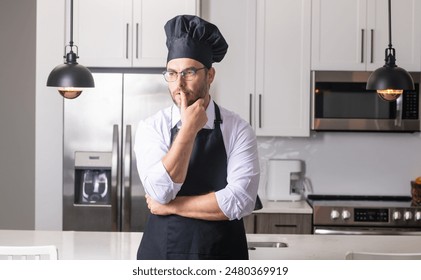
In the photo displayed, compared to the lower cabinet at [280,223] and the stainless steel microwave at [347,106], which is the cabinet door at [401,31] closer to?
the stainless steel microwave at [347,106]

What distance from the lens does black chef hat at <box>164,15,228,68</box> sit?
1243mm

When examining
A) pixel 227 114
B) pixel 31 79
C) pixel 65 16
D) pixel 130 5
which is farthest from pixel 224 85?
pixel 227 114

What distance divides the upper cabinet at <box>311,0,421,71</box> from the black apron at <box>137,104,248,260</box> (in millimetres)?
1977


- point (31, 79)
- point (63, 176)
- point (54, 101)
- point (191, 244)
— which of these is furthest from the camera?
point (31, 79)

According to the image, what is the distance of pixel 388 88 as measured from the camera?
1.99m

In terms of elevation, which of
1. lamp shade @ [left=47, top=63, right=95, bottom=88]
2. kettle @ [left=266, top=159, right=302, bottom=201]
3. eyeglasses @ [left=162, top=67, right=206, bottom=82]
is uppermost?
lamp shade @ [left=47, top=63, right=95, bottom=88]

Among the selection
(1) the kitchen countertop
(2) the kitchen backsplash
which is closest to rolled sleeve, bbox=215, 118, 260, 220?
(1) the kitchen countertop

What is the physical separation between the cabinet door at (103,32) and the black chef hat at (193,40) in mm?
1839

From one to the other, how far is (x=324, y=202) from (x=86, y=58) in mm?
1299

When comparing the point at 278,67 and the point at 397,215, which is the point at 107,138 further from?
the point at 397,215

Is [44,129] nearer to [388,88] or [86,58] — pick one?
A: [86,58]

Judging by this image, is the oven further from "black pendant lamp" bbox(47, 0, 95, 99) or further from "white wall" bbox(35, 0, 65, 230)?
"black pendant lamp" bbox(47, 0, 95, 99)

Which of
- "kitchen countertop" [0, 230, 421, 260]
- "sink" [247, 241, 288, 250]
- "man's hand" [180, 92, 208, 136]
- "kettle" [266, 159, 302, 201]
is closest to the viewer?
"man's hand" [180, 92, 208, 136]

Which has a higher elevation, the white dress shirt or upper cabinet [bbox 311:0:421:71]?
upper cabinet [bbox 311:0:421:71]
